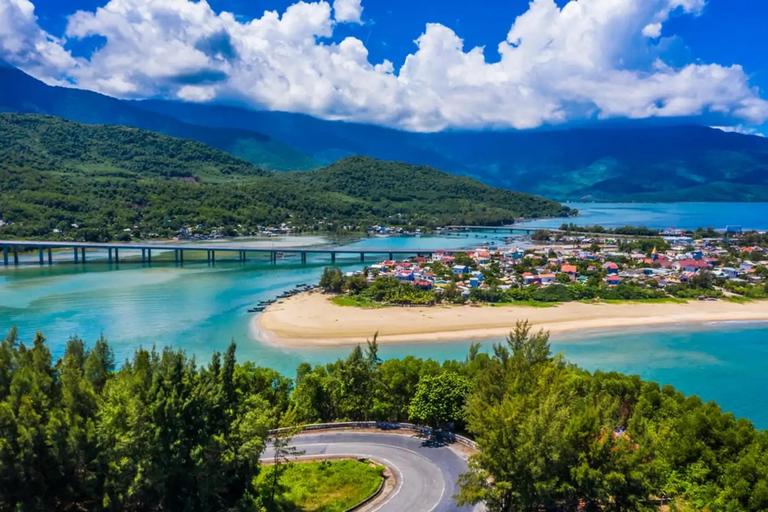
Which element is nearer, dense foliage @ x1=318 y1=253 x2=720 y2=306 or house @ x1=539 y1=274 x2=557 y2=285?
dense foliage @ x1=318 y1=253 x2=720 y2=306

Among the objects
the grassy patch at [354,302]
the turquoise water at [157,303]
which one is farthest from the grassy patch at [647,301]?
the turquoise water at [157,303]

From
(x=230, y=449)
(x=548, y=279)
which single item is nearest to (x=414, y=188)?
(x=548, y=279)

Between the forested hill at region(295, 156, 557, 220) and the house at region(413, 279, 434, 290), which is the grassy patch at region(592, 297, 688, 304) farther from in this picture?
the forested hill at region(295, 156, 557, 220)

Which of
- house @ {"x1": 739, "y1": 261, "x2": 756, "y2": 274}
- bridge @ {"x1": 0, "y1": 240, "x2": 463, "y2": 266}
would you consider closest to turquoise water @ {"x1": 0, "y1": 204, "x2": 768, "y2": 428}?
bridge @ {"x1": 0, "y1": 240, "x2": 463, "y2": 266}

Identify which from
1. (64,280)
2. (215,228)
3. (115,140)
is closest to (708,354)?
(64,280)

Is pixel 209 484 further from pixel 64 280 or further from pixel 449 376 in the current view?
pixel 64 280

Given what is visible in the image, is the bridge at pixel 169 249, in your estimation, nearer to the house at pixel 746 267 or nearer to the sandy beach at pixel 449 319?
the sandy beach at pixel 449 319

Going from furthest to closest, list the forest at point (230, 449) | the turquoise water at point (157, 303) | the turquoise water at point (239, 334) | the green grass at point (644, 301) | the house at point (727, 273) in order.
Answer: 1. the house at point (727, 273)
2. the green grass at point (644, 301)
3. the turquoise water at point (157, 303)
4. the turquoise water at point (239, 334)
5. the forest at point (230, 449)
